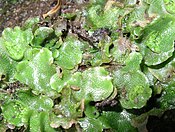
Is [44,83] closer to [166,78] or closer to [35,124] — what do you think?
[35,124]

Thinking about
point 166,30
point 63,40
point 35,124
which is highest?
point 166,30

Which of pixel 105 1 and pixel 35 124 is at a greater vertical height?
pixel 105 1

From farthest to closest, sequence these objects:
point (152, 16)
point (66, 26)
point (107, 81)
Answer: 1. point (66, 26)
2. point (152, 16)
3. point (107, 81)

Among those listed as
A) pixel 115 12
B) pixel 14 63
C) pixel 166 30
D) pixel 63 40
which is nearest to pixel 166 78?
pixel 166 30

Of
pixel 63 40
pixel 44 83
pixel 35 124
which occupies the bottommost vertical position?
pixel 35 124

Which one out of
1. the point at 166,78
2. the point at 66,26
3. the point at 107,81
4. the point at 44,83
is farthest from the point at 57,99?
the point at 166,78

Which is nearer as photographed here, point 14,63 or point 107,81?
point 107,81

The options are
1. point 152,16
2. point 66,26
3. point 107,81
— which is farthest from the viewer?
point 66,26

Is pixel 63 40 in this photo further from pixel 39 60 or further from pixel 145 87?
pixel 145 87

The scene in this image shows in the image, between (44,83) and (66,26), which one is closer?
(44,83)
